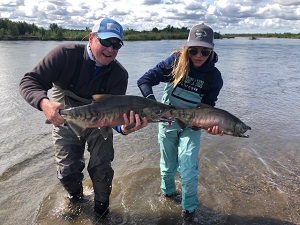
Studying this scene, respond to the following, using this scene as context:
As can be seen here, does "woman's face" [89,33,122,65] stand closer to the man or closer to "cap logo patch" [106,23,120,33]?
the man

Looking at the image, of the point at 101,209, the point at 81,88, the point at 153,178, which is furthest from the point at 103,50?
the point at 153,178

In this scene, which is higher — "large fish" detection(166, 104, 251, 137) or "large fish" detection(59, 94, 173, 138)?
"large fish" detection(59, 94, 173, 138)

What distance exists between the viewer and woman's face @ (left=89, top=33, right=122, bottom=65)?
416cm

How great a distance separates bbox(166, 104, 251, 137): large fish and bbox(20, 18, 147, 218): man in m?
0.63

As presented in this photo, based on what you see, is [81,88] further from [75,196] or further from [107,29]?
[75,196]

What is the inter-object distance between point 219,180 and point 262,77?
15.4 m

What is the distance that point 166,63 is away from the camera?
5.10m

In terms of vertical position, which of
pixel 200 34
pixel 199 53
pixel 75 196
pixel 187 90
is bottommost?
pixel 75 196

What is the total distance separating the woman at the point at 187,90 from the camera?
4.68 metres

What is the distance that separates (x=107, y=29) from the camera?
414cm

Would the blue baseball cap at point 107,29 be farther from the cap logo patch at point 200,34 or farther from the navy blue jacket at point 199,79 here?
the cap logo patch at point 200,34

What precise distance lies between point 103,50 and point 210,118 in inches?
66.6

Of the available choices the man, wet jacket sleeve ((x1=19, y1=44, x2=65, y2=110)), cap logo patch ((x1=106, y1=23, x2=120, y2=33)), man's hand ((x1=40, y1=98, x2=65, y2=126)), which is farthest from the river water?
cap logo patch ((x1=106, y1=23, x2=120, y2=33))

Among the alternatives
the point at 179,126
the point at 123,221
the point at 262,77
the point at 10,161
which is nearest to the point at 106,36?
the point at 179,126
